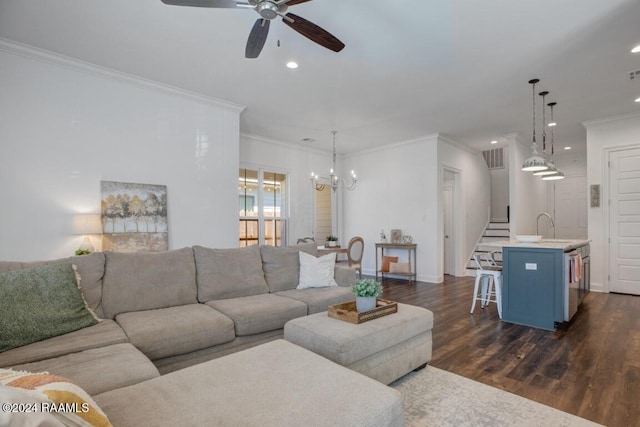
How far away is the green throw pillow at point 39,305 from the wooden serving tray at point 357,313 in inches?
68.8

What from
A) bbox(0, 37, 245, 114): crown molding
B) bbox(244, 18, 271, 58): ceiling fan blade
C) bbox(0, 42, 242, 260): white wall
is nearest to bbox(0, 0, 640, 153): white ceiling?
bbox(0, 37, 245, 114): crown molding

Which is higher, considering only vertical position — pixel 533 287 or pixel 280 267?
pixel 280 267

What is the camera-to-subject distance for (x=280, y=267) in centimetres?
353

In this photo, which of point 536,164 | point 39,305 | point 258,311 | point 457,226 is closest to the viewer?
point 39,305

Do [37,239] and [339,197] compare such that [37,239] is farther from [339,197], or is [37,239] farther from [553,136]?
[553,136]

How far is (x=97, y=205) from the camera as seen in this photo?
3660 millimetres

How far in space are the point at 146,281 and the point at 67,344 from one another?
33.6 inches

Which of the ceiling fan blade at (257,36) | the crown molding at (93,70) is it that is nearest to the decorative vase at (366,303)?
the ceiling fan blade at (257,36)

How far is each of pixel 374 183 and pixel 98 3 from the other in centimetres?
588

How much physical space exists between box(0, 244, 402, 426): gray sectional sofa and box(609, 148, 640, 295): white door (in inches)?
193

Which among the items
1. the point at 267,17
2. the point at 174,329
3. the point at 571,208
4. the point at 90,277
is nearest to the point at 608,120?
the point at 571,208

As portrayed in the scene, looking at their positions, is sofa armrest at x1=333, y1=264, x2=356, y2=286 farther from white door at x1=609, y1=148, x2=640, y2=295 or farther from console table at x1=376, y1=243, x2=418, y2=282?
white door at x1=609, y1=148, x2=640, y2=295

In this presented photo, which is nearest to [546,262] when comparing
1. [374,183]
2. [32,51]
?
[374,183]

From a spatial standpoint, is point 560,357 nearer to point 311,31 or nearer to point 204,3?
point 311,31
